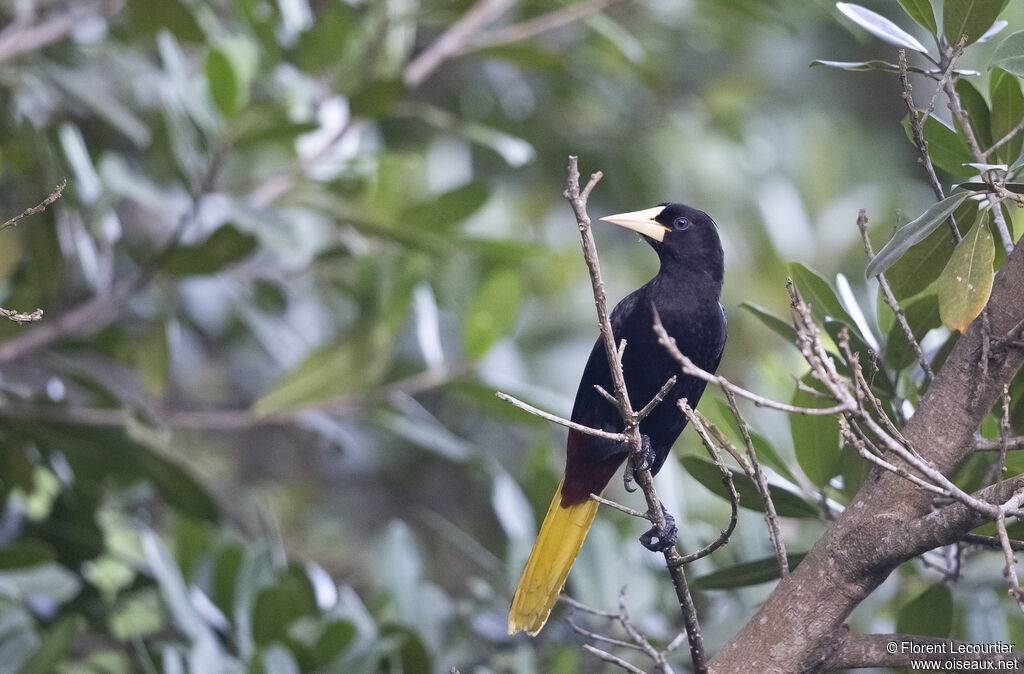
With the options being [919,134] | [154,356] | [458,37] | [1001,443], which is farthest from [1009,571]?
[458,37]

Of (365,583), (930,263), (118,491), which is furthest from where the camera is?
(365,583)

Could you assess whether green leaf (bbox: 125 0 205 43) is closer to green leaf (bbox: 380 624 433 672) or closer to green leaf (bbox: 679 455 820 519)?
green leaf (bbox: 380 624 433 672)

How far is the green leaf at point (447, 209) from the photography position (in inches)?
116

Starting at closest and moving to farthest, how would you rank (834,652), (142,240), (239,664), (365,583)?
(834,652) < (239,664) < (142,240) < (365,583)

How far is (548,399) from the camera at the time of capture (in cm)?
259

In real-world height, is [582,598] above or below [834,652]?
below

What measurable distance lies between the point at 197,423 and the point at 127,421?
1.14ft

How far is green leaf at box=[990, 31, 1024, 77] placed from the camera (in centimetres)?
137

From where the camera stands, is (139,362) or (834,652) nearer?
(834,652)

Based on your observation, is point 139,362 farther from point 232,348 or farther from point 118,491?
point 232,348

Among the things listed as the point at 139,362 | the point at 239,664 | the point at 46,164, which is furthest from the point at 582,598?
the point at 46,164

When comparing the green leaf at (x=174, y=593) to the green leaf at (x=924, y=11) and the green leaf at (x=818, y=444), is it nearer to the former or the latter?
the green leaf at (x=818, y=444)

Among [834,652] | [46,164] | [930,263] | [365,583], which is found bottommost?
[365,583]

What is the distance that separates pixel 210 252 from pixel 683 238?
1262mm
